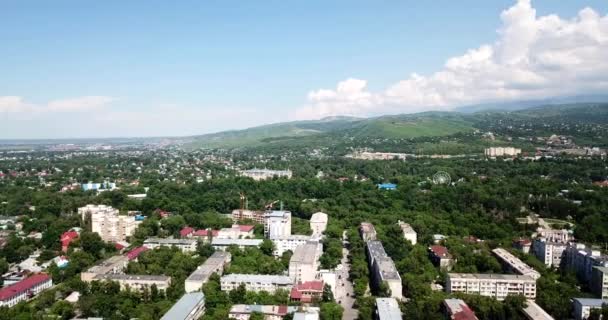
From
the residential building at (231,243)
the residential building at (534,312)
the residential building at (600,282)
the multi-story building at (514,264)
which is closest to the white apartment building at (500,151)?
the multi-story building at (514,264)

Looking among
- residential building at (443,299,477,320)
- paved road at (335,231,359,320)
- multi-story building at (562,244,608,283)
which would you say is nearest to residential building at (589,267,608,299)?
multi-story building at (562,244,608,283)

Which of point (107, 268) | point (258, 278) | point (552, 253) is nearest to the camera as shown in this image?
point (258, 278)

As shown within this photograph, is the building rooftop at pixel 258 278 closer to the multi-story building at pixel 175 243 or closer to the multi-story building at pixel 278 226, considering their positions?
the multi-story building at pixel 175 243

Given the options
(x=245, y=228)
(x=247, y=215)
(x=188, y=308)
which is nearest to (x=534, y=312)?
(x=188, y=308)

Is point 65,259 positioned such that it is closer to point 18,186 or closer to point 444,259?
point 444,259

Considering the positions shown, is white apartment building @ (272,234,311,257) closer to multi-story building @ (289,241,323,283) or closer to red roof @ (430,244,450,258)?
multi-story building @ (289,241,323,283)

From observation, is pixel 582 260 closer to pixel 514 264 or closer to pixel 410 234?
pixel 514 264
